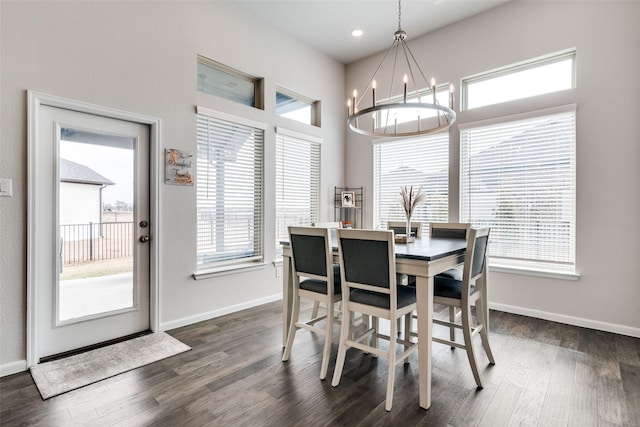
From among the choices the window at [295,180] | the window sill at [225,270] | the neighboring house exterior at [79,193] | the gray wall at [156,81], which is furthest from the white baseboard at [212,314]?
the neighboring house exterior at [79,193]

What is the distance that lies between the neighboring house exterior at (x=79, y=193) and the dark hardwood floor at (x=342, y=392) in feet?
3.87

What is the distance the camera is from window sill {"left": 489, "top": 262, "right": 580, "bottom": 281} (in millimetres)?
3356

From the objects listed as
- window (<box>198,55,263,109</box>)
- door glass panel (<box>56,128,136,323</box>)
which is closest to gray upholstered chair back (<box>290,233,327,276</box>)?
door glass panel (<box>56,128,136,323</box>)

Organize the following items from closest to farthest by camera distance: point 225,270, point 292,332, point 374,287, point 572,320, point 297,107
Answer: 1. point 374,287
2. point 292,332
3. point 572,320
4. point 225,270
5. point 297,107

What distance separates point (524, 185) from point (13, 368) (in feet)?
15.8

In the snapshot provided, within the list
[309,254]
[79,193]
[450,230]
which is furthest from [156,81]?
[450,230]

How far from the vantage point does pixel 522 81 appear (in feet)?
12.2

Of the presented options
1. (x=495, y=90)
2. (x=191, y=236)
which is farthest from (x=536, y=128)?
(x=191, y=236)

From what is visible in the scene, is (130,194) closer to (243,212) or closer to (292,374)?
(243,212)

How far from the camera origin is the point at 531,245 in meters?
3.64

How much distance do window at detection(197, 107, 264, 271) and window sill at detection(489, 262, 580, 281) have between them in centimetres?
277

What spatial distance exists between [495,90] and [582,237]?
6.11ft

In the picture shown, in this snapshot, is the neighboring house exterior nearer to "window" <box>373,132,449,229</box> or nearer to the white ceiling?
the white ceiling

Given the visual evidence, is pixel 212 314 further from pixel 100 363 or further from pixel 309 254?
pixel 309 254
